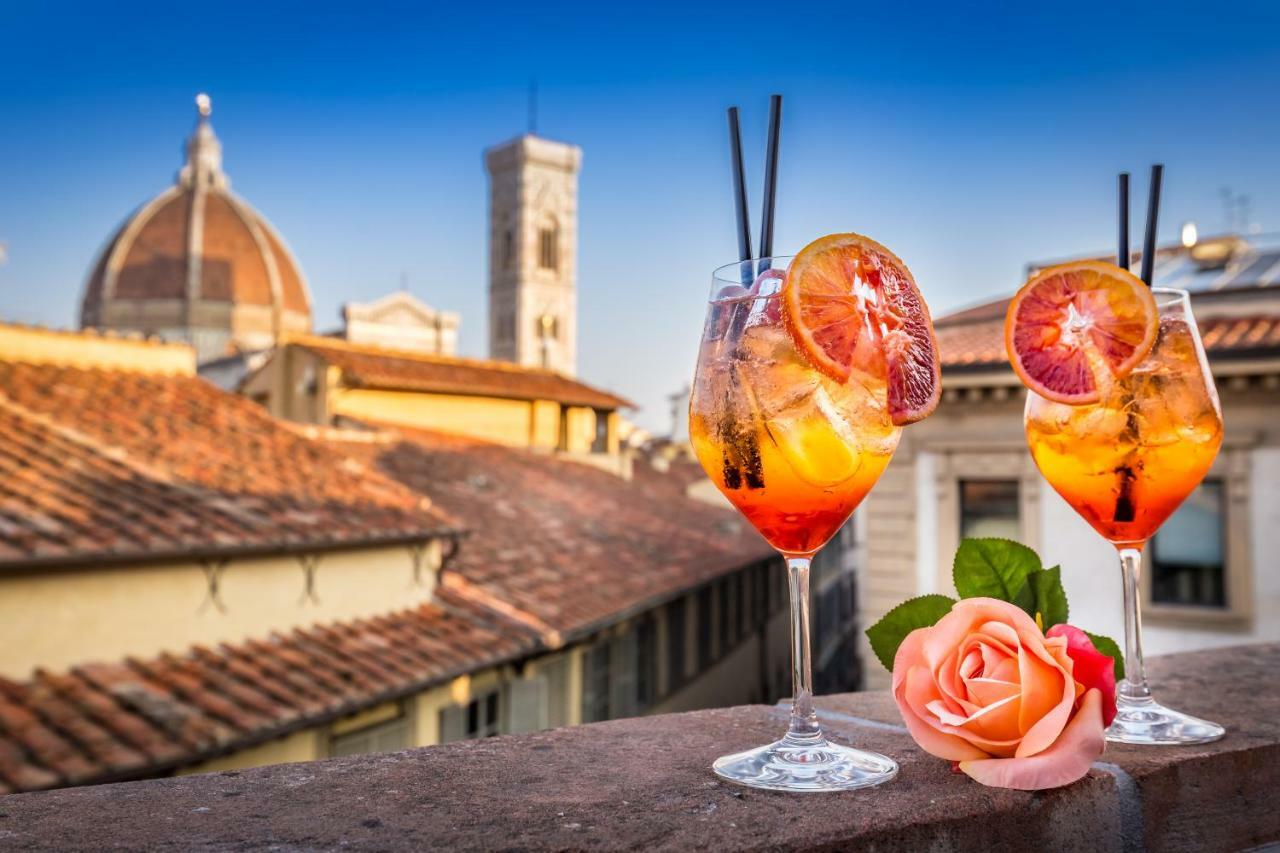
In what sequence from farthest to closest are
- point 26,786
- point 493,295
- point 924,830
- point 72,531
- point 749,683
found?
point 493,295 → point 749,683 → point 72,531 → point 26,786 → point 924,830

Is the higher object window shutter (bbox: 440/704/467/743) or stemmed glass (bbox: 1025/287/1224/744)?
stemmed glass (bbox: 1025/287/1224/744)

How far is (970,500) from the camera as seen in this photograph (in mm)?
13141

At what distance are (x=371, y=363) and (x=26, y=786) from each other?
14755mm

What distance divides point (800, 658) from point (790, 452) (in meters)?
0.21

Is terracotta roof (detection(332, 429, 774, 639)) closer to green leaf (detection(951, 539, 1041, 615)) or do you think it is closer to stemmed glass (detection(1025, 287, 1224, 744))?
stemmed glass (detection(1025, 287, 1224, 744))

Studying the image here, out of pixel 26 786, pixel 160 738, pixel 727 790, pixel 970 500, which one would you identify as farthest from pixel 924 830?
pixel 970 500

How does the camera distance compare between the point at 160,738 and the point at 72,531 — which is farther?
the point at 72,531

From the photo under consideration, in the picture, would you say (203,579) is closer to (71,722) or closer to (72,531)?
(72,531)

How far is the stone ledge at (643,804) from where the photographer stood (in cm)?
92

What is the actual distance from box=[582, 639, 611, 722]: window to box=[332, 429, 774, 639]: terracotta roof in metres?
0.79

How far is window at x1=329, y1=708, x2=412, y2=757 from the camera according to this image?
24.5 feet

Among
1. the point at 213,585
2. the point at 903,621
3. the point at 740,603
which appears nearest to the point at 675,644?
the point at 740,603

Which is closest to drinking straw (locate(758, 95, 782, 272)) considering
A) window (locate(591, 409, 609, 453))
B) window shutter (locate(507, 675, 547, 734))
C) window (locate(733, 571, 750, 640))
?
window shutter (locate(507, 675, 547, 734))

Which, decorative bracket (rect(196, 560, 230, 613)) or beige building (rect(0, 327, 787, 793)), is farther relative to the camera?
decorative bracket (rect(196, 560, 230, 613))
